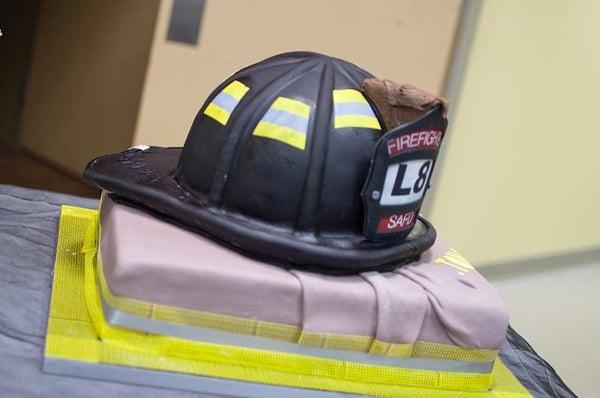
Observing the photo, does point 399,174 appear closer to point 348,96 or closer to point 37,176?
point 348,96

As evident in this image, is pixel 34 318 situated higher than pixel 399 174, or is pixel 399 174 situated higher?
pixel 399 174

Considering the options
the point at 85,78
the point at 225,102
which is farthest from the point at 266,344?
the point at 85,78

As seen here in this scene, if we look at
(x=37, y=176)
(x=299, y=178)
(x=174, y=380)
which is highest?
(x=299, y=178)

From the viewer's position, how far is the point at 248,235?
948mm

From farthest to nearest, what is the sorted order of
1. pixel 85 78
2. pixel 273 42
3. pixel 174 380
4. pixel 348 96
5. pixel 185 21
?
1. pixel 85 78
2. pixel 273 42
3. pixel 185 21
4. pixel 348 96
5. pixel 174 380

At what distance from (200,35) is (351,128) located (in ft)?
3.28

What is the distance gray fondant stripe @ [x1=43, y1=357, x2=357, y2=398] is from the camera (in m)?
0.87

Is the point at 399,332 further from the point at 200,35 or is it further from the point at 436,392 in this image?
the point at 200,35

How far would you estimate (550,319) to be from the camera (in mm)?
2441

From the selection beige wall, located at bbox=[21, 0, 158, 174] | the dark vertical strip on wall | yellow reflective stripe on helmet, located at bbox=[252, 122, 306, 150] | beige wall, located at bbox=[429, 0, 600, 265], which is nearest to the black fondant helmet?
yellow reflective stripe on helmet, located at bbox=[252, 122, 306, 150]

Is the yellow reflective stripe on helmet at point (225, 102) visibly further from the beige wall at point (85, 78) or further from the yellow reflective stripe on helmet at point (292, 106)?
the beige wall at point (85, 78)

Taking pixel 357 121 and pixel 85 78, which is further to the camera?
pixel 85 78

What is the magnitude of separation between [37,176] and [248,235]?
144cm

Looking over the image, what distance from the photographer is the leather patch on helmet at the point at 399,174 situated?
96cm
